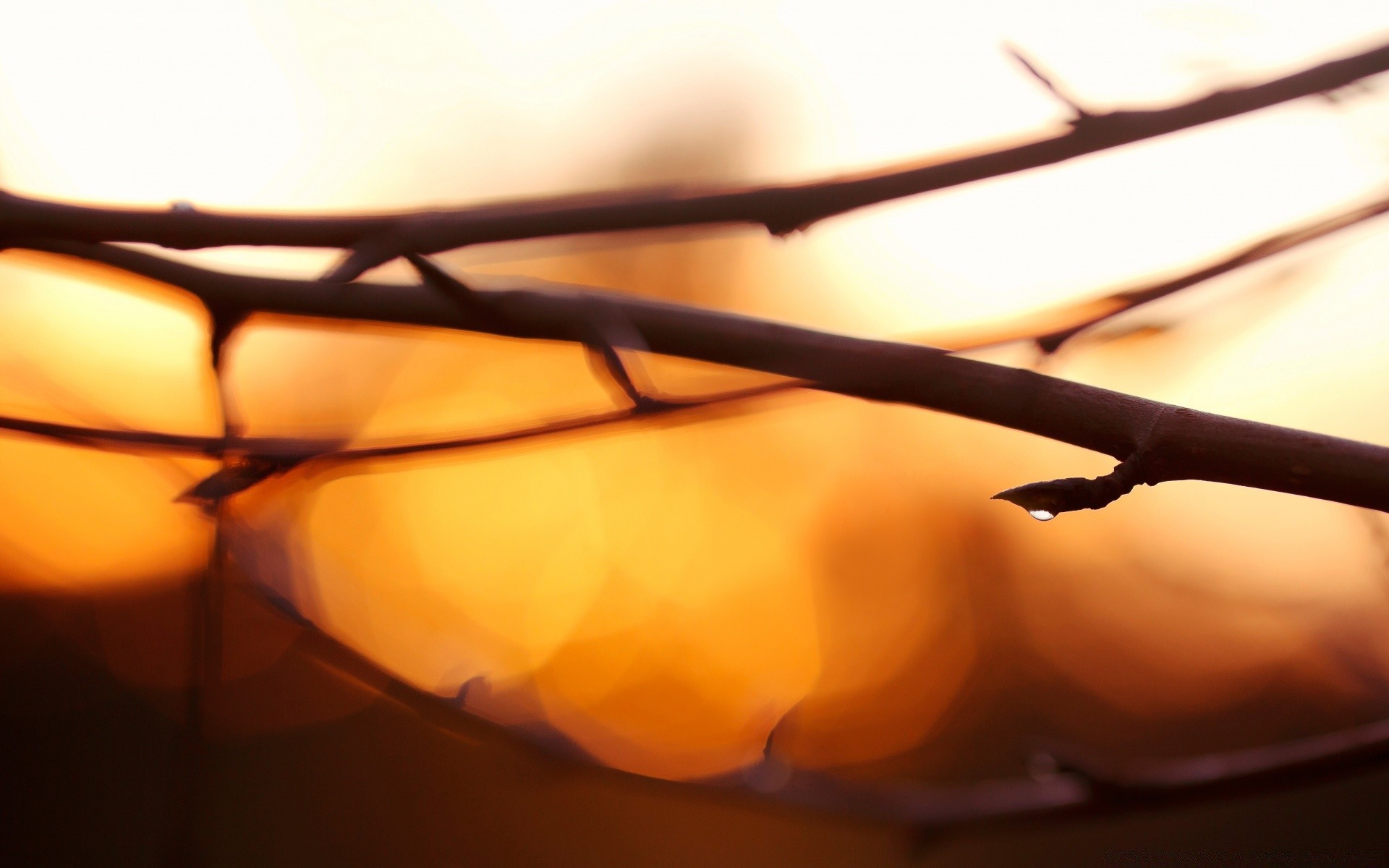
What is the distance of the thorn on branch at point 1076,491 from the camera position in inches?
11.7

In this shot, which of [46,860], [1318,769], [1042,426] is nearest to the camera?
[1042,426]

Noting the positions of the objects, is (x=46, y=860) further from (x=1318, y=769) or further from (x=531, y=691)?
(x=1318, y=769)

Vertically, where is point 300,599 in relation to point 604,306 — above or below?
below

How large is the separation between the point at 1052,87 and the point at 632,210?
7.5 inches

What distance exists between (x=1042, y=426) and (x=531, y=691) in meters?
0.36

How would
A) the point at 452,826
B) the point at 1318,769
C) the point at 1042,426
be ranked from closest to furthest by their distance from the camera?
the point at 1042,426 < the point at 1318,769 < the point at 452,826

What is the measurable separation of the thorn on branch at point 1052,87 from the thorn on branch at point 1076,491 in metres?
0.14

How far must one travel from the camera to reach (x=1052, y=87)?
35 cm

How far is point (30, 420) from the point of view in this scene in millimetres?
404

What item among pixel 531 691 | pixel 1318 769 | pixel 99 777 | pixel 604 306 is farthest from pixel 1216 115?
pixel 99 777

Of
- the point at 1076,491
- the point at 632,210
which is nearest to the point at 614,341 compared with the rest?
the point at 632,210

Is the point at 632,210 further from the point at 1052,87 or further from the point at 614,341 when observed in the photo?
the point at 1052,87

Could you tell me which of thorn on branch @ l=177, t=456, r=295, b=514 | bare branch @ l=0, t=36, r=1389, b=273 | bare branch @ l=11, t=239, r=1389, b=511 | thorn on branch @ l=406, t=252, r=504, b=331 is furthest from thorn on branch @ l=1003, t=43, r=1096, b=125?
thorn on branch @ l=177, t=456, r=295, b=514

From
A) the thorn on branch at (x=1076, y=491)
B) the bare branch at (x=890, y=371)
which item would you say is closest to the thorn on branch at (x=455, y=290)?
the bare branch at (x=890, y=371)
